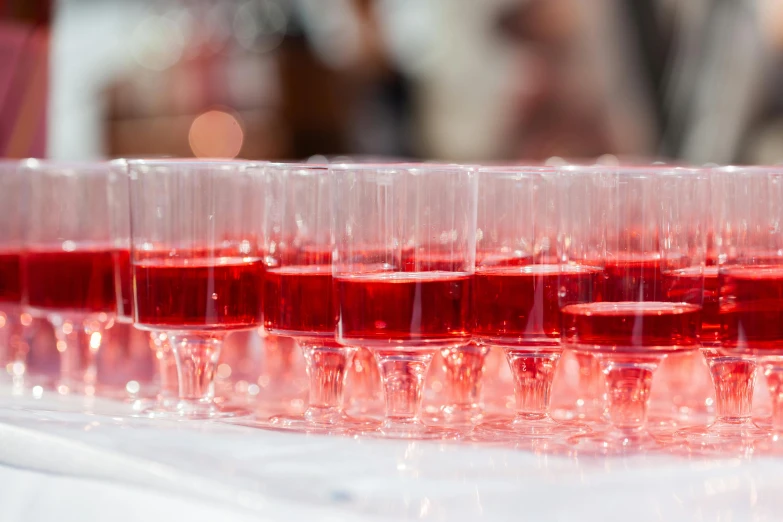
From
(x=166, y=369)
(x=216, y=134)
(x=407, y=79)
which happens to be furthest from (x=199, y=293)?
(x=407, y=79)

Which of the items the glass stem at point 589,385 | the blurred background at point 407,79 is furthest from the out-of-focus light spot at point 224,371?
the blurred background at point 407,79

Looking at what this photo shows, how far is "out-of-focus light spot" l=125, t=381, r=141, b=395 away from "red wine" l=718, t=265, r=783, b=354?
28.7 inches

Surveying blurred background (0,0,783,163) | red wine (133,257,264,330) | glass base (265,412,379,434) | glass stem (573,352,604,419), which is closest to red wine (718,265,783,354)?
glass stem (573,352,604,419)

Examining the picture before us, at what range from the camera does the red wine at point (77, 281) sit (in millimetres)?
1498

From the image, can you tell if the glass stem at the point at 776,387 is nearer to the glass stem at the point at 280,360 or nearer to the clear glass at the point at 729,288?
the clear glass at the point at 729,288

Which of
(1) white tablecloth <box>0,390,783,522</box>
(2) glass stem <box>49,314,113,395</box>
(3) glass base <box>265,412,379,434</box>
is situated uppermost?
(2) glass stem <box>49,314,113,395</box>

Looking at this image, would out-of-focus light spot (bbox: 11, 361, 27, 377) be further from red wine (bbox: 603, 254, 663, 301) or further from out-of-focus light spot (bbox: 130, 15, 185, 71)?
out-of-focus light spot (bbox: 130, 15, 185, 71)

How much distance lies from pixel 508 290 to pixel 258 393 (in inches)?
16.5

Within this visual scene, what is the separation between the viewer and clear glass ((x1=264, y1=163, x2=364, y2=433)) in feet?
3.91

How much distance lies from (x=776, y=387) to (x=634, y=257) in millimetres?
194

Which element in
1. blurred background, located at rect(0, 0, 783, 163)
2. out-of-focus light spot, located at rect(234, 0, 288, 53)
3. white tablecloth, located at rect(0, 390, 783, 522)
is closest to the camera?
white tablecloth, located at rect(0, 390, 783, 522)

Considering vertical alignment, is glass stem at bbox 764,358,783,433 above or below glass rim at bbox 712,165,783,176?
below

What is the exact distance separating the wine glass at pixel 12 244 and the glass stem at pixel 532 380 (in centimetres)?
75

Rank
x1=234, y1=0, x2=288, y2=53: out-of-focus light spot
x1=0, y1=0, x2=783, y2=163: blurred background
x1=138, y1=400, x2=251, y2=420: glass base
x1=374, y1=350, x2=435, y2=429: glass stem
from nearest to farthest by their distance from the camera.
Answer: x1=374, y1=350, x2=435, y2=429: glass stem < x1=138, y1=400, x2=251, y2=420: glass base < x1=0, y1=0, x2=783, y2=163: blurred background < x1=234, y1=0, x2=288, y2=53: out-of-focus light spot
